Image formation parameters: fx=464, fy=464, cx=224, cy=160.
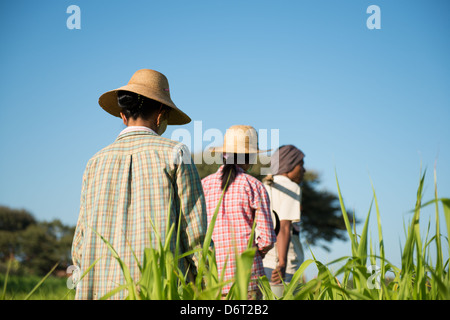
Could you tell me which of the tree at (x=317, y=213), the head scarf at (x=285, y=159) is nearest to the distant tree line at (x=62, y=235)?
the tree at (x=317, y=213)

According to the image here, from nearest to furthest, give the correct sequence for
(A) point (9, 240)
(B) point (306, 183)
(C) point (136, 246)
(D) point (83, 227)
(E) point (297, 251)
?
(C) point (136, 246) → (D) point (83, 227) → (E) point (297, 251) → (B) point (306, 183) → (A) point (9, 240)

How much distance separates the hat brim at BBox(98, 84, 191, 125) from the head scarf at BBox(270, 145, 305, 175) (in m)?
1.67

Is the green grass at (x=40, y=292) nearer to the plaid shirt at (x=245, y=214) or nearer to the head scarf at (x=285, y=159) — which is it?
the plaid shirt at (x=245, y=214)

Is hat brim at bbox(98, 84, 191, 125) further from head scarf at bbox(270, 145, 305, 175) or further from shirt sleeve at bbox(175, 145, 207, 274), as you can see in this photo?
head scarf at bbox(270, 145, 305, 175)

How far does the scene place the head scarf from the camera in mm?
4492

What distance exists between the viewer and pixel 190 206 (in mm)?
2172

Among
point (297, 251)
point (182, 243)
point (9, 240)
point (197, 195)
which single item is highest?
point (197, 195)

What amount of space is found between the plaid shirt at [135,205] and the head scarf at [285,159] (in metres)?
2.37

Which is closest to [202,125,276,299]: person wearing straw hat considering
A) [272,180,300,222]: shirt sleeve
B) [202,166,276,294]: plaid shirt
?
[202,166,276,294]: plaid shirt

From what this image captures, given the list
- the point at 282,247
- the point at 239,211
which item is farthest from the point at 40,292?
the point at 282,247

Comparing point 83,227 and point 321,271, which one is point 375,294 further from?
point 83,227

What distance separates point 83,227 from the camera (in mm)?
2303
